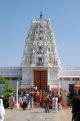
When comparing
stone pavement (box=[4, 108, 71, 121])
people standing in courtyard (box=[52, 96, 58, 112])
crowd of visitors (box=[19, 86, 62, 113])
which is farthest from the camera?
people standing in courtyard (box=[52, 96, 58, 112])

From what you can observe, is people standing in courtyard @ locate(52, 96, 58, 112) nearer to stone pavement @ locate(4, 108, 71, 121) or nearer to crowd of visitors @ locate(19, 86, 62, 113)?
crowd of visitors @ locate(19, 86, 62, 113)

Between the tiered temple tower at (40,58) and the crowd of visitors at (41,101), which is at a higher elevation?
the tiered temple tower at (40,58)

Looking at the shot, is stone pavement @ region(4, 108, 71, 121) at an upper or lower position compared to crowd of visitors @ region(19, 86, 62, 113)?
lower

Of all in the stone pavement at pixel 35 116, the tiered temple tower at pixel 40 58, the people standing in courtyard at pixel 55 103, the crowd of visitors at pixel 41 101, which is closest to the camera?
the stone pavement at pixel 35 116

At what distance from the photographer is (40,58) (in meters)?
51.2

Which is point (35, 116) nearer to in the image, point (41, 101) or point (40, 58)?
point (41, 101)

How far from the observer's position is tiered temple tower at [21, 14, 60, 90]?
166 feet

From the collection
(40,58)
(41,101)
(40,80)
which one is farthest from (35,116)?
(40,58)

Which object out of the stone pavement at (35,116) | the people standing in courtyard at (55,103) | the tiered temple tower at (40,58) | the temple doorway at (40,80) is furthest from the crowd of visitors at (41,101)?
the temple doorway at (40,80)

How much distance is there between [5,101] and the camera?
31.3 m

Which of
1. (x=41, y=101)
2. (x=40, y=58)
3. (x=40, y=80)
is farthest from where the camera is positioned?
(x=40, y=58)

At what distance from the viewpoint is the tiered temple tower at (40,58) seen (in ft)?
166

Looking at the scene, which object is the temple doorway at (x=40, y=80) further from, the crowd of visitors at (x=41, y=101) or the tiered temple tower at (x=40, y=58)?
the crowd of visitors at (x=41, y=101)

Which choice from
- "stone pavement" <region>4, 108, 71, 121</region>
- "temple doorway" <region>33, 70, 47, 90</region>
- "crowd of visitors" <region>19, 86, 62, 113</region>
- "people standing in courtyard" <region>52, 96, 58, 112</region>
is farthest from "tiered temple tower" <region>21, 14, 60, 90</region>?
"stone pavement" <region>4, 108, 71, 121</region>
